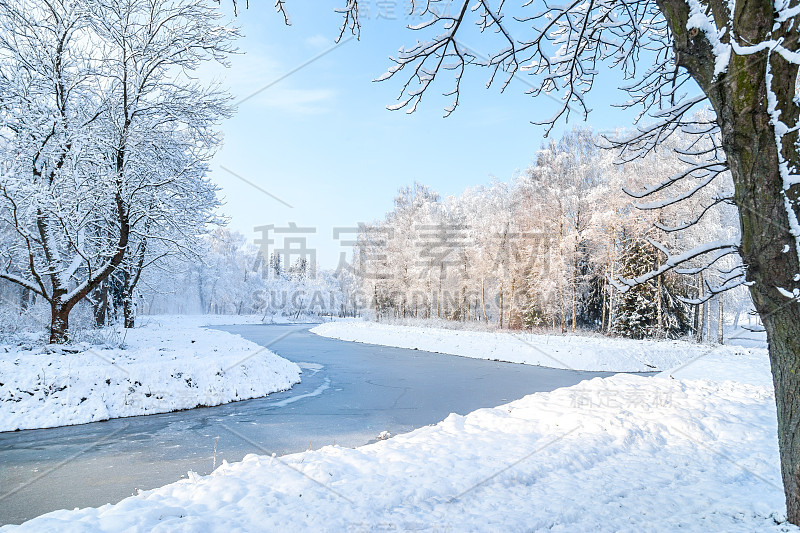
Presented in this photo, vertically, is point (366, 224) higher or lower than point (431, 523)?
higher

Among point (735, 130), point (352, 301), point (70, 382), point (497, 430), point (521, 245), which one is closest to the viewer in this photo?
point (735, 130)

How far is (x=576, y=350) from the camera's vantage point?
62.7 ft

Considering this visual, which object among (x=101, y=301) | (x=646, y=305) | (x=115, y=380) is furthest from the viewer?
(x=646, y=305)

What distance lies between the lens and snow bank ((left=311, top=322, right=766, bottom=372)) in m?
17.9

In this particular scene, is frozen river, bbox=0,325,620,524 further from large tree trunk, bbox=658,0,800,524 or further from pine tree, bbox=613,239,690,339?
pine tree, bbox=613,239,690,339

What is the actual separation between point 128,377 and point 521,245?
23598 mm

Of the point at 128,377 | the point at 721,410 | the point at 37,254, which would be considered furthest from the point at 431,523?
the point at 37,254

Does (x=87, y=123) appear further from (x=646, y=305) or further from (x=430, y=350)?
(x=646, y=305)

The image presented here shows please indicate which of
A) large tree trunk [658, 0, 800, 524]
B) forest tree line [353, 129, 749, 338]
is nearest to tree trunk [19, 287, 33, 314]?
large tree trunk [658, 0, 800, 524]

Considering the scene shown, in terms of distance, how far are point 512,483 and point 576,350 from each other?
1617 centimetres

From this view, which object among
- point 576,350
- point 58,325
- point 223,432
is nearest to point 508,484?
point 223,432

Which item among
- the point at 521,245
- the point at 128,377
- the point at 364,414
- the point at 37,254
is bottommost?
the point at 364,414

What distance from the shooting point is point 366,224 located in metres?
46.8

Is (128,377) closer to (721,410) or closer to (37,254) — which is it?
(37,254)
